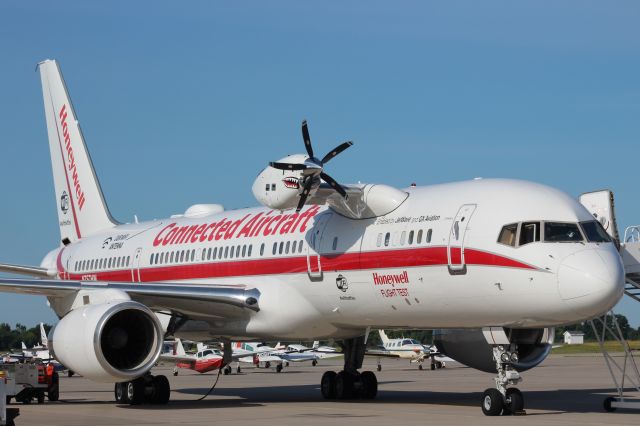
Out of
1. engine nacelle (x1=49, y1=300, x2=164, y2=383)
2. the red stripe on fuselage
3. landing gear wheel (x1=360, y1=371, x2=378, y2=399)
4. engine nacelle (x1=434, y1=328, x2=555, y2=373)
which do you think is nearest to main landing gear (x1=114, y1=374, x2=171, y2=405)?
engine nacelle (x1=49, y1=300, x2=164, y2=383)

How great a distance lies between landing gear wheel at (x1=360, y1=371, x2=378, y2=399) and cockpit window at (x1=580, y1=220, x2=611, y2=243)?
9007 millimetres

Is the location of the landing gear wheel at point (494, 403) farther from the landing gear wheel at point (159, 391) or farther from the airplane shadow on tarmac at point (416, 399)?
the landing gear wheel at point (159, 391)

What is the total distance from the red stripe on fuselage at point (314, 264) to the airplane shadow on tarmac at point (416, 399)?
11.3ft

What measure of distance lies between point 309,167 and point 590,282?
21.6ft

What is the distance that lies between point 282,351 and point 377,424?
164ft

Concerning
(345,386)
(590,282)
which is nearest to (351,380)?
(345,386)

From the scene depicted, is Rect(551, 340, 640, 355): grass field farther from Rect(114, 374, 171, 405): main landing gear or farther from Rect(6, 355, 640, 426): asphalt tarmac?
Rect(114, 374, 171, 405): main landing gear

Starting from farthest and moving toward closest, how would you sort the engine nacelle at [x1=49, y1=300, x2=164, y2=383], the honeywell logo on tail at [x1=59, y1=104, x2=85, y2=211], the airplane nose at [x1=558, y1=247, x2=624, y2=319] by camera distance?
the honeywell logo on tail at [x1=59, y1=104, x2=85, y2=211] → the engine nacelle at [x1=49, y1=300, x2=164, y2=383] → the airplane nose at [x1=558, y1=247, x2=624, y2=319]

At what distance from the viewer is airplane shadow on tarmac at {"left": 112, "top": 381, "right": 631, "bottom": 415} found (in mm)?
24172

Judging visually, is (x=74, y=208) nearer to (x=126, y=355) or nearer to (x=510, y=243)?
(x=126, y=355)

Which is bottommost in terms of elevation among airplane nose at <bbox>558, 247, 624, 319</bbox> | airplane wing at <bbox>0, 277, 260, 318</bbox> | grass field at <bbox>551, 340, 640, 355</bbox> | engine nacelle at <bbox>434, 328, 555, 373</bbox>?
engine nacelle at <bbox>434, 328, 555, 373</bbox>

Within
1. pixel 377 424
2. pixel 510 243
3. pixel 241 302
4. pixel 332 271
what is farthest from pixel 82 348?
pixel 510 243

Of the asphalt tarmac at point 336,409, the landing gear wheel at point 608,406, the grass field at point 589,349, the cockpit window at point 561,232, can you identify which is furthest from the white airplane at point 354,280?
the grass field at point 589,349

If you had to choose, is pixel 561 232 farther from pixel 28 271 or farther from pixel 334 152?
pixel 28 271
